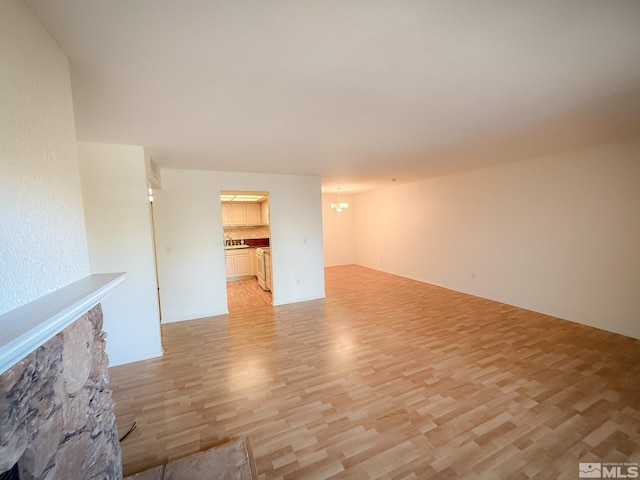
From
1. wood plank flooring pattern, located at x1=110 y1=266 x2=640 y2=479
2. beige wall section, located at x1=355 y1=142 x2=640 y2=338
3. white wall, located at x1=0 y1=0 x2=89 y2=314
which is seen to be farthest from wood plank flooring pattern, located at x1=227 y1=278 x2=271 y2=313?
beige wall section, located at x1=355 y1=142 x2=640 y2=338

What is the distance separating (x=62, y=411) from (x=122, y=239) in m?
2.47

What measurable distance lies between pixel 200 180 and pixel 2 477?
415cm

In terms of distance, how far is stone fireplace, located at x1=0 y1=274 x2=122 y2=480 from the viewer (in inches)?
28.2

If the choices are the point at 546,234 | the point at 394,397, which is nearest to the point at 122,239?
the point at 394,397

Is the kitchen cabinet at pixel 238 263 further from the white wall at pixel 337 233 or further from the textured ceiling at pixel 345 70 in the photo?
the textured ceiling at pixel 345 70

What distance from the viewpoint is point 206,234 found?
4.36 m

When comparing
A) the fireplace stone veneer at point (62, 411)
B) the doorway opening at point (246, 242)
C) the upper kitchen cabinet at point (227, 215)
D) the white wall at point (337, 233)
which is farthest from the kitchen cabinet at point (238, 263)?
the fireplace stone veneer at point (62, 411)

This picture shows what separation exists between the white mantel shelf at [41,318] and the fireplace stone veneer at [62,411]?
0.48 feet

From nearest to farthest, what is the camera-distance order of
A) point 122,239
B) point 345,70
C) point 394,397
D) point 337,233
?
point 345,70
point 394,397
point 122,239
point 337,233

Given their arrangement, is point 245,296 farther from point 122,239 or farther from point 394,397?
point 394,397

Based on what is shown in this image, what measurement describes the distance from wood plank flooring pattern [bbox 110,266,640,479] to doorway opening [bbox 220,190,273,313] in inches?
99.2

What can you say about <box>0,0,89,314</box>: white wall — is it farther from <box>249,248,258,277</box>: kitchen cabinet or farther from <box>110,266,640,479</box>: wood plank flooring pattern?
<box>249,248,258,277</box>: kitchen cabinet

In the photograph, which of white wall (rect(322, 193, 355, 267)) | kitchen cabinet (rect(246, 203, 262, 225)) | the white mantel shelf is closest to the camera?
the white mantel shelf

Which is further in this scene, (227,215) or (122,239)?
(227,215)
